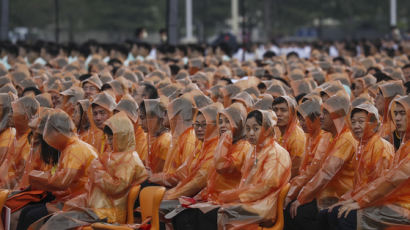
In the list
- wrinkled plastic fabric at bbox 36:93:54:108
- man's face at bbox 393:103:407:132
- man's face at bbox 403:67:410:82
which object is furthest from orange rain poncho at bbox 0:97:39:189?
→ man's face at bbox 403:67:410:82

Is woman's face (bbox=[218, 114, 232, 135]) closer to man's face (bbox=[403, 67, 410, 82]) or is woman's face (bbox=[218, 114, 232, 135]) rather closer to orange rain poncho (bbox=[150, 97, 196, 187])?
orange rain poncho (bbox=[150, 97, 196, 187])

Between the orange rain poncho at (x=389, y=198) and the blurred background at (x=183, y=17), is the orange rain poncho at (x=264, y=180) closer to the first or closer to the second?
the orange rain poncho at (x=389, y=198)

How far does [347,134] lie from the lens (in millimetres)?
6984

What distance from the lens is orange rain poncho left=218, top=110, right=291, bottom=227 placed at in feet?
20.2

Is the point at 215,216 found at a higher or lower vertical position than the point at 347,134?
lower

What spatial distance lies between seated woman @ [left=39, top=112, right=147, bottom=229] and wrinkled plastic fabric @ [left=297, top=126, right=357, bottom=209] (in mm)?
1501

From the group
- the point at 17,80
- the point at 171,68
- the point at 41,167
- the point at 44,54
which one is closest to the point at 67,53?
the point at 44,54

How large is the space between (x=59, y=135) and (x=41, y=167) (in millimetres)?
728

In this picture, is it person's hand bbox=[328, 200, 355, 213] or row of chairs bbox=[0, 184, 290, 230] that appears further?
person's hand bbox=[328, 200, 355, 213]

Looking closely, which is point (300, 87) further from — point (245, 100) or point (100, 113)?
point (100, 113)

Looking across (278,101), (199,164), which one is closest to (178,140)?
(199,164)

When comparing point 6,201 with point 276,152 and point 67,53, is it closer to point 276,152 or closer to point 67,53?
point 276,152

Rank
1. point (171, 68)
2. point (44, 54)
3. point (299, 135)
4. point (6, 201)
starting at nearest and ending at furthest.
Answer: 1. point (6, 201)
2. point (299, 135)
3. point (171, 68)
4. point (44, 54)

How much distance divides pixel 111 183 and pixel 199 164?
101cm
